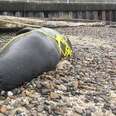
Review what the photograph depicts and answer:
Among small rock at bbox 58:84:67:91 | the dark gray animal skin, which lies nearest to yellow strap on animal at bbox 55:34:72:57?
the dark gray animal skin

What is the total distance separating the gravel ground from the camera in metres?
5.36

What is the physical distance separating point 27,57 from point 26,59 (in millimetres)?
56

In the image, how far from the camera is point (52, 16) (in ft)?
59.5

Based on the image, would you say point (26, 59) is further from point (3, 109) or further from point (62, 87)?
point (3, 109)

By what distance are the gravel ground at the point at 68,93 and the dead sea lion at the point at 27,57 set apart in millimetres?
125

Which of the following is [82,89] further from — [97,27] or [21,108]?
[97,27]

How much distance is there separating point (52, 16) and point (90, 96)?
12.3m

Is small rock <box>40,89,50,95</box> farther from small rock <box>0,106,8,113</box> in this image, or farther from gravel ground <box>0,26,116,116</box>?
small rock <box>0,106,8,113</box>

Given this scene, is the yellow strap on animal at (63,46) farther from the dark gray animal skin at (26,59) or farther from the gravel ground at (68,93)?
the dark gray animal skin at (26,59)

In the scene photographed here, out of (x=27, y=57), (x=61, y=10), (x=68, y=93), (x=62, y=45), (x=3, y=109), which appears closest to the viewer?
(x=3, y=109)

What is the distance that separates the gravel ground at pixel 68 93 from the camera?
536 centimetres

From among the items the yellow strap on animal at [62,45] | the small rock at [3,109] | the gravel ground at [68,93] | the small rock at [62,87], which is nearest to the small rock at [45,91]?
the gravel ground at [68,93]

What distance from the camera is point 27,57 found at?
20.2ft

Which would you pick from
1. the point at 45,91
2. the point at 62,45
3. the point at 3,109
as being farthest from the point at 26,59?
the point at 62,45
